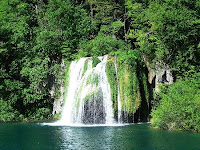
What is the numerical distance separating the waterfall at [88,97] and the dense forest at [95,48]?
4.79 feet

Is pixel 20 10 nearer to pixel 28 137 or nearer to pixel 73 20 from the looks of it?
pixel 73 20

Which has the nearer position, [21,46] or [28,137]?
[28,137]

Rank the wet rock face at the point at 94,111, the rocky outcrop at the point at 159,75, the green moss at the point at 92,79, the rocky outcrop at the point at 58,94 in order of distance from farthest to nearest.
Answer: the rocky outcrop at the point at 58,94
the rocky outcrop at the point at 159,75
the green moss at the point at 92,79
the wet rock face at the point at 94,111

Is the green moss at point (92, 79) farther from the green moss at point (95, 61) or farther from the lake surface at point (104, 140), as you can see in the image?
the lake surface at point (104, 140)

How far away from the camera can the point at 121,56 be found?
20.2m

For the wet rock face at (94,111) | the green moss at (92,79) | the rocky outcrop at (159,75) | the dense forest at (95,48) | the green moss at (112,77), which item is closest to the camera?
the dense forest at (95,48)

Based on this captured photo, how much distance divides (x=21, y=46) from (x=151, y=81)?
12.1 meters

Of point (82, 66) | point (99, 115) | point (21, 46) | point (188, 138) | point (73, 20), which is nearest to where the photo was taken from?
point (188, 138)

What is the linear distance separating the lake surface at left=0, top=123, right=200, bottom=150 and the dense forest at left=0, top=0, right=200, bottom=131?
1.77 m

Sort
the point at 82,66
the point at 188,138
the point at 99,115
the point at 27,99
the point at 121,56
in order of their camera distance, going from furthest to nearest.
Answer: the point at 27,99 < the point at 82,66 < the point at 121,56 < the point at 99,115 < the point at 188,138

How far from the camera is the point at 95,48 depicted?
76.2ft

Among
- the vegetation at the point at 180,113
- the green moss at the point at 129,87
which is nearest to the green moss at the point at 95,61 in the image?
the green moss at the point at 129,87

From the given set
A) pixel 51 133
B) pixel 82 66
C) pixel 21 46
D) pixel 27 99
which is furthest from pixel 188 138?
pixel 21 46

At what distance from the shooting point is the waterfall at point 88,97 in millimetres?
18938
